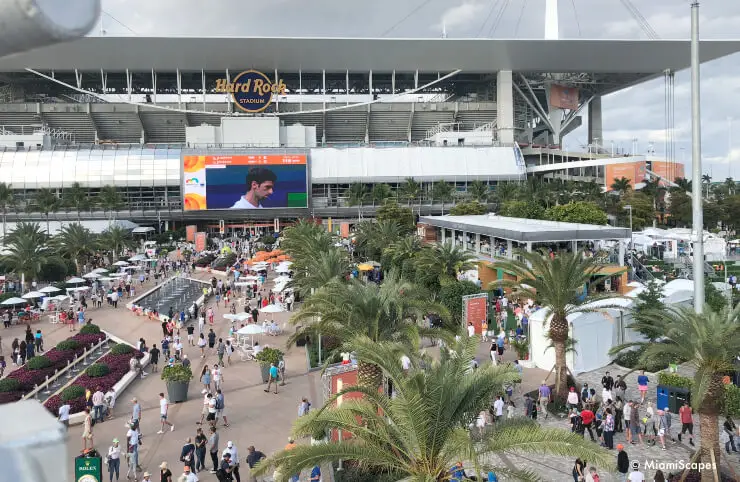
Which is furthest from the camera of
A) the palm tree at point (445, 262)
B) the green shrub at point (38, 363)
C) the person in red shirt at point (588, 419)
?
the palm tree at point (445, 262)

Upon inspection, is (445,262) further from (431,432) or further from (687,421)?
(431,432)

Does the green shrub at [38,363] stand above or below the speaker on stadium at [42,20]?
Answer: below

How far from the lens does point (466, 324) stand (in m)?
25.9

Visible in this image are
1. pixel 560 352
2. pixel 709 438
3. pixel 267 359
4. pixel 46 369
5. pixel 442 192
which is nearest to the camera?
pixel 709 438

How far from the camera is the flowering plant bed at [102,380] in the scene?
18.2 meters

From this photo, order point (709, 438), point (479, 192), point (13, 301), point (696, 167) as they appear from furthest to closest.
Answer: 1. point (479, 192)
2. point (13, 301)
3. point (696, 167)
4. point (709, 438)

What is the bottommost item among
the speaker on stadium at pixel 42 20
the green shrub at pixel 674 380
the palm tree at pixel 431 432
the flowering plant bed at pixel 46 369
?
the flowering plant bed at pixel 46 369

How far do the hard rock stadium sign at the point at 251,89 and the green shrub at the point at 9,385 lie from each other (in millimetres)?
66461

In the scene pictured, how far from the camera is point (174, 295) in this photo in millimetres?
36938

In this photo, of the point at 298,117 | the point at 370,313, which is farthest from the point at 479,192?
the point at 370,313

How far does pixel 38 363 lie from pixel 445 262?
1702 centimetres

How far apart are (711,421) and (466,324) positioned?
1357cm

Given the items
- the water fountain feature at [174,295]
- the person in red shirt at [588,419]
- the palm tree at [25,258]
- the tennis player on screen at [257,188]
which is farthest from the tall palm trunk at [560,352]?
the tennis player on screen at [257,188]

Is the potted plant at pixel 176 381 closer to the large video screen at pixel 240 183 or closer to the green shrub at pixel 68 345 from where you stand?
the green shrub at pixel 68 345
